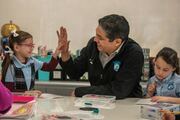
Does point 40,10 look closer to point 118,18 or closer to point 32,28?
point 32,28

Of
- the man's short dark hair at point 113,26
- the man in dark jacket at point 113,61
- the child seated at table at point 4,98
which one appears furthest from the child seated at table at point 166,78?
the child seated at table at point 4,98

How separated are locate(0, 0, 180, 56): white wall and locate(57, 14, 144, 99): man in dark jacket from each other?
1516 millimetres

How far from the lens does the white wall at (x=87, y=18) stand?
4.12 metres

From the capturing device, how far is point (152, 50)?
164 inches

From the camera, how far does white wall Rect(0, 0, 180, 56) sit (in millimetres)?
4117

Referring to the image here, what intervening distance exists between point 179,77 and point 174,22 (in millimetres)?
1548

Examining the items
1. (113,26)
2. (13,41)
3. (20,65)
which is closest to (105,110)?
(113,26)

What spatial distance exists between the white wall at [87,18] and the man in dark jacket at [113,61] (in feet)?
4.97

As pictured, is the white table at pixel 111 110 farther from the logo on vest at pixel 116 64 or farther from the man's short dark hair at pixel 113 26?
the man's short dark hair at pixel 113 26

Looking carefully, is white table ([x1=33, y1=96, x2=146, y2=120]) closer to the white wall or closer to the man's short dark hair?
the man's short dark hair

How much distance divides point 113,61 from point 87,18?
1728 millimetres

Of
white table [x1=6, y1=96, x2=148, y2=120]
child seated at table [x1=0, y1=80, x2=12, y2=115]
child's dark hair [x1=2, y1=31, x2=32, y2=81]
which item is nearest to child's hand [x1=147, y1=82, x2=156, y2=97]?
white table [x1=6, y1=96, x2=148, y2=120]

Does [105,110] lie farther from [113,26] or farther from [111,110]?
[113,26]

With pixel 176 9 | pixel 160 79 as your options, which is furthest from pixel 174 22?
pixel 160 79
